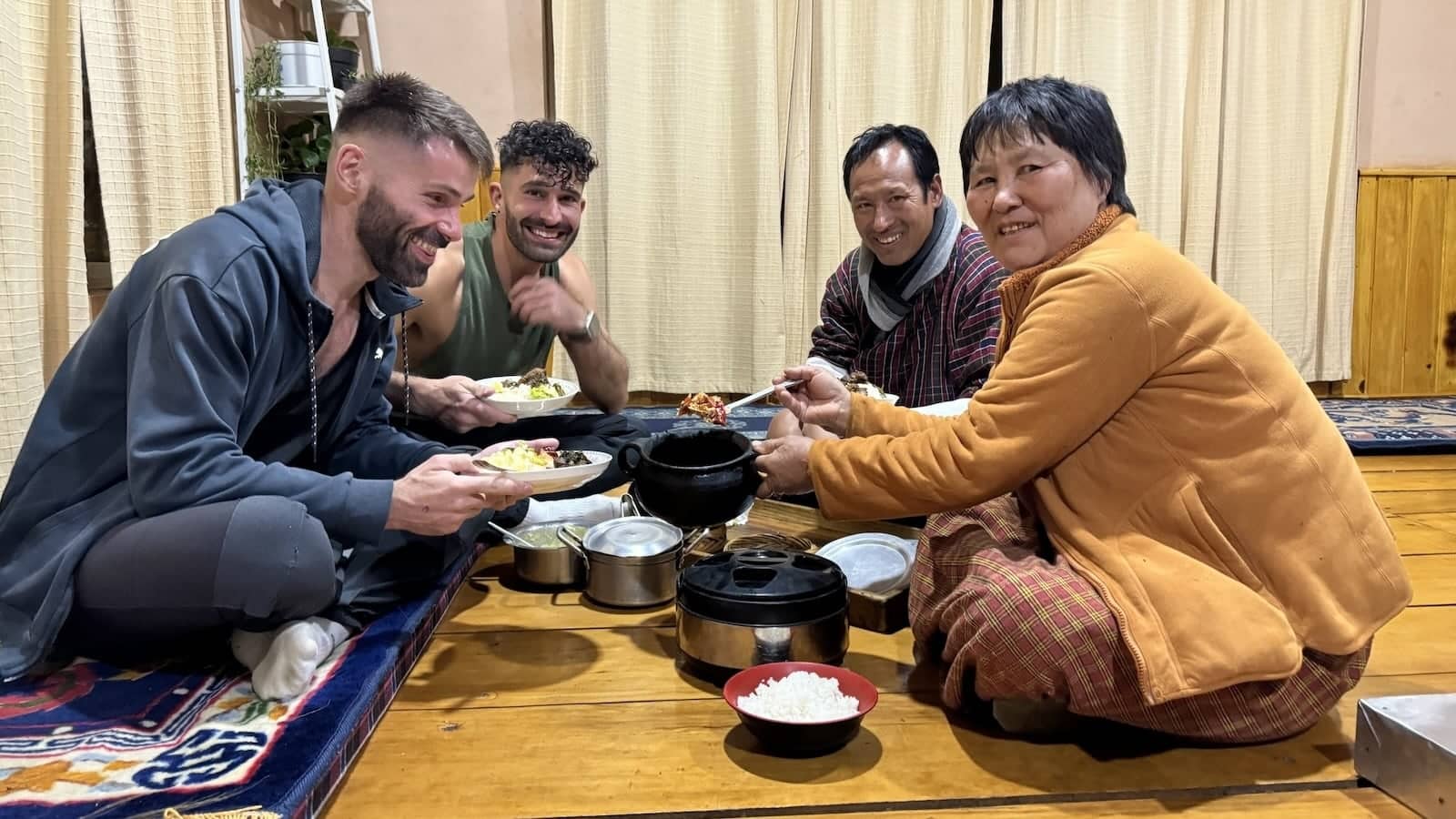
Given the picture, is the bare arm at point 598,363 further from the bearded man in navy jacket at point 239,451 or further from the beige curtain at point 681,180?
the beige curtain at point 681,180

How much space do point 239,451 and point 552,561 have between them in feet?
2.20

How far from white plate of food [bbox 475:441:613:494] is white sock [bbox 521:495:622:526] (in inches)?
17.2

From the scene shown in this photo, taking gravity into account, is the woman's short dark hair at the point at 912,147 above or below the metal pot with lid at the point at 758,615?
above

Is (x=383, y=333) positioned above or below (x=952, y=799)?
above

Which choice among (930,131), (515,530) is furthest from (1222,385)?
(930,131)

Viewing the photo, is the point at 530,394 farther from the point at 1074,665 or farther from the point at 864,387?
the point at 1074,665

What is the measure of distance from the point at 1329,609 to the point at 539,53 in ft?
12.2

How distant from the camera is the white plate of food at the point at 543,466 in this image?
1.46 meters

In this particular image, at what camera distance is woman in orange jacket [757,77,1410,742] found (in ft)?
4.14

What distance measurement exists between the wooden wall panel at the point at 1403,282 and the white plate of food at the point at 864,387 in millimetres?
3232

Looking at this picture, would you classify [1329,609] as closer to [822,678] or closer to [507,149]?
[822,678]

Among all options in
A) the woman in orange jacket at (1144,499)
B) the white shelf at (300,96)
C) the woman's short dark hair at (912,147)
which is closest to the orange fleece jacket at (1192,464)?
the woman in orange jacket at (1144,499)

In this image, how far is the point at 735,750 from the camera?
1.36m

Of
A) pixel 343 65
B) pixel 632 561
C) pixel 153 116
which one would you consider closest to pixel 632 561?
pixel 632 561
